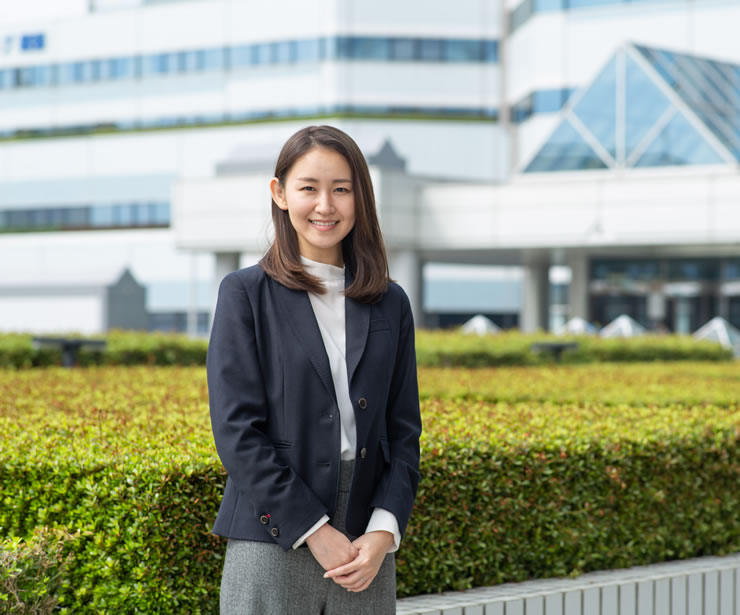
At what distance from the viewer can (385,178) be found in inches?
1039

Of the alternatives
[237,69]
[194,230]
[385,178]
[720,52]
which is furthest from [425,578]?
[237,69]

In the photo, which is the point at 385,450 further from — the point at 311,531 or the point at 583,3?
the point at 583,3

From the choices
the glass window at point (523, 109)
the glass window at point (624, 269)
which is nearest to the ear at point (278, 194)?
the glass window at point (624, 269)

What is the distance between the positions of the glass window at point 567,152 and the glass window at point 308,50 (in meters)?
15.1

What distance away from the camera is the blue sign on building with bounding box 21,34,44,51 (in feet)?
143

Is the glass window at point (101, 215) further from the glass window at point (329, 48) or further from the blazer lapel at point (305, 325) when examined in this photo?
the blazer lapel at point (305, 325)

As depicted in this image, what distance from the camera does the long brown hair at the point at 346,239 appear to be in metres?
2.70

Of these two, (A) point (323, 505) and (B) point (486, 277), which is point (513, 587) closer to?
(A) point (323, 505)

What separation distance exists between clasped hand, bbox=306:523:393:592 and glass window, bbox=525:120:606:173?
936 inches

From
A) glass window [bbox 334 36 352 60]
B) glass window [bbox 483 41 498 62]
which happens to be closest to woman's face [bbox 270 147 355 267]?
glass window [bbox 334 36 352 60]

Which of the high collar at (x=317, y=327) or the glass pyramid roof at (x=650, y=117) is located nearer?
the high collar at (x=317, y=327)

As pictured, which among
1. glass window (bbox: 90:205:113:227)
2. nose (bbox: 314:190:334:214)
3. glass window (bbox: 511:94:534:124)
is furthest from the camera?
glass window (bbox: 90:205:113:227)

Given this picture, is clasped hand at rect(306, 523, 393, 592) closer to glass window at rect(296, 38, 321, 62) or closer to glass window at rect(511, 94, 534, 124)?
glass window at rect(511, 94, 534, 124)

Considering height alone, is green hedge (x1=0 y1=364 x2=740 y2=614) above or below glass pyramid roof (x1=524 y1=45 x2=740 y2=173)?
below
